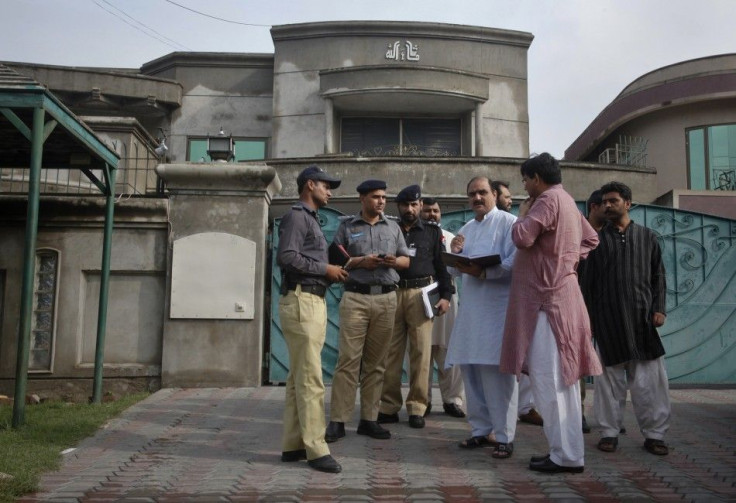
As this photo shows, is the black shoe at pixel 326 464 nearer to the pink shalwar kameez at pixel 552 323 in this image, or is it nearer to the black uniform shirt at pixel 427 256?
the pink shalwar kameez at pixel 552 323

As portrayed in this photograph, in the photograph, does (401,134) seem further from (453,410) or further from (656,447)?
(656,447)

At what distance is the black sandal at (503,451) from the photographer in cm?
515

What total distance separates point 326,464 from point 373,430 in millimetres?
1143

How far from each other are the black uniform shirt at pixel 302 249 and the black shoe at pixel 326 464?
1.13m

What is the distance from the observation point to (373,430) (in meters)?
5.88

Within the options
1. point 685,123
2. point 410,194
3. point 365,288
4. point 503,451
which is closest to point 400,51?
point 685,123

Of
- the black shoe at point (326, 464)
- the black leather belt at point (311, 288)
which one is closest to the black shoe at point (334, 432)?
the black shoe at point (326, 464)

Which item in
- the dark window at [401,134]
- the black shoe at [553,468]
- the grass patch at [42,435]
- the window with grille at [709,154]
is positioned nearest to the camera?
the grass patch at [42,435]

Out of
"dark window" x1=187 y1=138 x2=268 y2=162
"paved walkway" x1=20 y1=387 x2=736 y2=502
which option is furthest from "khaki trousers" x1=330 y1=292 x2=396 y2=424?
"dark window" x1=187 y1=138 x2=268 y2=162

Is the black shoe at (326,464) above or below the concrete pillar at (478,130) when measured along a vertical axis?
below

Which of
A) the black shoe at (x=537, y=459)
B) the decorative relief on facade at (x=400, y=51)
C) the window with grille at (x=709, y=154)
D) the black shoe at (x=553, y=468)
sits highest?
the decorative relief on facade at (x=400, y=51)

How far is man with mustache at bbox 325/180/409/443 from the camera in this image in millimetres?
5770

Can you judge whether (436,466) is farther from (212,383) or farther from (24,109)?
(24,109)

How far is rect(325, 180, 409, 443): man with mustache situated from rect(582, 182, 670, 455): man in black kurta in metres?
1.51
